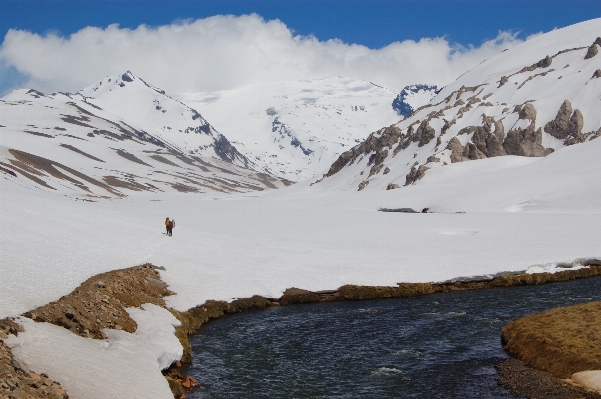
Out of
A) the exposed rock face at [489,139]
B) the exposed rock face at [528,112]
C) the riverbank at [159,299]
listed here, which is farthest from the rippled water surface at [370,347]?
the exposed rock face at [528,112]

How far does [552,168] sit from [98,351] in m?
105

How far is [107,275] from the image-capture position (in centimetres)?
3616

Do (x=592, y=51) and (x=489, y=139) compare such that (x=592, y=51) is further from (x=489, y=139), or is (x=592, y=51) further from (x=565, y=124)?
(x=489, y=139)

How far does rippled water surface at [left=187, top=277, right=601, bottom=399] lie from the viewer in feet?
84.2

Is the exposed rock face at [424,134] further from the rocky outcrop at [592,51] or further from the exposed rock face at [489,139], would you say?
the rocky outcrop at [592,51]

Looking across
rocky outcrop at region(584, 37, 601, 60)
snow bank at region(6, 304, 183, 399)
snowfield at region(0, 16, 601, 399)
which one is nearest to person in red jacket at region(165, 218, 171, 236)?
snowfield at region(0, 16, 601, 399)

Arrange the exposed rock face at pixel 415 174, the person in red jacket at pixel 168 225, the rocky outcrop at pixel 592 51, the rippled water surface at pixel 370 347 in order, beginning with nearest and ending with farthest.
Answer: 1. the rippled water surface at pixel 370 347
2. the person in red jacket at pixel 168 225
3. the exposed rock face at pixel 415 174
4. the rocky outcrop at pixel 592 51

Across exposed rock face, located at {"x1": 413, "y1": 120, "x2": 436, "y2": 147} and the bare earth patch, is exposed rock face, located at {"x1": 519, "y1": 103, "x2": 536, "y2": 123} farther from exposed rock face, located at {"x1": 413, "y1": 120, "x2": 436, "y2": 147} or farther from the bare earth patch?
the bare earth patch

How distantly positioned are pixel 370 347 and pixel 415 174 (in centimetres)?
13089

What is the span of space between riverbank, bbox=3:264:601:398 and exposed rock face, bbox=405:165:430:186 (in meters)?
105

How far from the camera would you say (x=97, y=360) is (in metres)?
22.1

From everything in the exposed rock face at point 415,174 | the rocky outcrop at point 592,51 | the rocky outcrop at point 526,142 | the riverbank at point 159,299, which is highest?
the rocky outcrop at point 592,51

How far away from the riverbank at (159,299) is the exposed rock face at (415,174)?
10522cm

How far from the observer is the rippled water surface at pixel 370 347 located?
25656 millimetres
